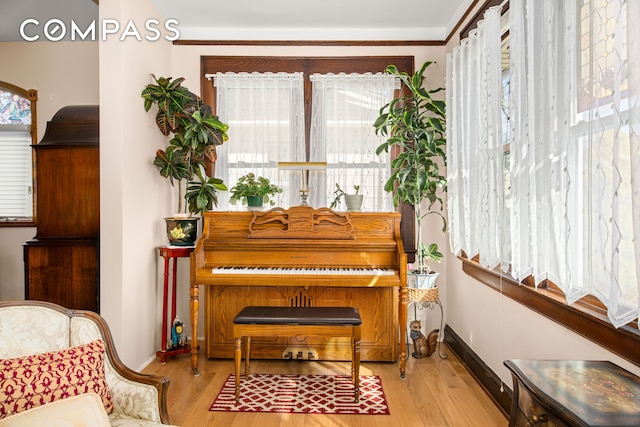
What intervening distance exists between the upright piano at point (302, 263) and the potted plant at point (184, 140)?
251 millimetres

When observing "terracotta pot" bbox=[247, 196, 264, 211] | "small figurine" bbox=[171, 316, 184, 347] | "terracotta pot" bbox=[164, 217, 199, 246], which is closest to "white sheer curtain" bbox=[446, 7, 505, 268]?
"terracotta pot" bbox=[247, 196, 264, 211]

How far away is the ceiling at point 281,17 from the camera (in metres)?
3.70

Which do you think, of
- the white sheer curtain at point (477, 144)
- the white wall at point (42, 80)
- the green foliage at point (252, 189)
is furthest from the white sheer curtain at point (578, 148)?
the white wall at point (42, 80)

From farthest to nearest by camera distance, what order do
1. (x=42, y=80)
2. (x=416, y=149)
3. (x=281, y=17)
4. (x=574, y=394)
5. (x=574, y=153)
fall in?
(x=42, y=80) → (x=281, y=17) → (x=416, y=149) → (x=574, y=153) → (x=574, y=394)

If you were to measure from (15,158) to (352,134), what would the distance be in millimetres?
3630

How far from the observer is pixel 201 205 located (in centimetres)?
375

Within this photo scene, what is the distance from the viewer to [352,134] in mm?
4152

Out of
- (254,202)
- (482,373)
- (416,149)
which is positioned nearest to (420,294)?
(482,373)

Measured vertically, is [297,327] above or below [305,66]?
below

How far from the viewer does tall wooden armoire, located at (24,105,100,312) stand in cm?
329

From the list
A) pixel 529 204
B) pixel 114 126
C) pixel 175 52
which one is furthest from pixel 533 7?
pixel 175 52

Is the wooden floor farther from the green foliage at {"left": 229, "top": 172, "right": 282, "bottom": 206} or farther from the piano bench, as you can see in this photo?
the green foliage at {"left": 229, "top": 172, "right": 282, "bottom": 206}

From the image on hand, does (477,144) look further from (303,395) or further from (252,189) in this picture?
(303,395)

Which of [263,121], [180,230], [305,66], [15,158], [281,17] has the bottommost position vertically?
[180,230]
